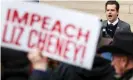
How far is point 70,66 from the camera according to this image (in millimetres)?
4105

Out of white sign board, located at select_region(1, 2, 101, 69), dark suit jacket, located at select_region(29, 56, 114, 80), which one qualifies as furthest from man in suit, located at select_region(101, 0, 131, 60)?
white sign board, located at select_region(1, 2, 101, 69)

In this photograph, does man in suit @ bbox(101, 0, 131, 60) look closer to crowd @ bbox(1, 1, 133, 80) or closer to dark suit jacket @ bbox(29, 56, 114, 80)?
crowd @ bbox(1, 1, 133, 80)

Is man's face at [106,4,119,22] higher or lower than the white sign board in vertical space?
lower

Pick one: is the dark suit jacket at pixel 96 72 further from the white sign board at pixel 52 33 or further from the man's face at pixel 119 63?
the white sign board at pixel 52 33

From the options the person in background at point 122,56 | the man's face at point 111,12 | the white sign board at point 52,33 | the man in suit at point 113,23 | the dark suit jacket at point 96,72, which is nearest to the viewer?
the white sign board at point 52,33

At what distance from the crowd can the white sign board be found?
82 millimetres

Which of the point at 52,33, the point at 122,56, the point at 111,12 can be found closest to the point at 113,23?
the point at 111,12

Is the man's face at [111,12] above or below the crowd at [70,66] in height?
below

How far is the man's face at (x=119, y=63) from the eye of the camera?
13.8ft

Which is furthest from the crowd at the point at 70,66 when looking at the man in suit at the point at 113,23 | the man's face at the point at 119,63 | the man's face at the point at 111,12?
the man's face at the point at 111,12

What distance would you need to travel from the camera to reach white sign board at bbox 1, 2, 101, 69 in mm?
3477

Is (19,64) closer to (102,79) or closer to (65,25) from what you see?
(65,25)

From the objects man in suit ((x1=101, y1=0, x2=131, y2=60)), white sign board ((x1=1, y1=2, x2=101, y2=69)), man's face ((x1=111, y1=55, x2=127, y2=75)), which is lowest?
man in suit ((x1=101, y1=0, x2=131, y2=60))

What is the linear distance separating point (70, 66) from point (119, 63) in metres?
0.40
